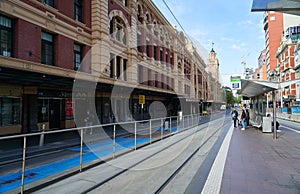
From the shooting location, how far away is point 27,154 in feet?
16.5

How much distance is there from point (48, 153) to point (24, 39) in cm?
994

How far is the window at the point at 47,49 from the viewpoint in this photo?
14.6m

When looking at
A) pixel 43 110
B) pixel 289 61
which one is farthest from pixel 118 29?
pixel 289 61

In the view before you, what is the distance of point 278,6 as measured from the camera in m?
4.29

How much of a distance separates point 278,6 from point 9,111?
45.4 feet

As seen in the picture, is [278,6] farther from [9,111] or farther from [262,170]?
[9,111]

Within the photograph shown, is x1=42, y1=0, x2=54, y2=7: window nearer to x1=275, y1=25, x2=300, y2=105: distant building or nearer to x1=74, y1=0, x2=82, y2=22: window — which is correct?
x1=74, y1=0, x2=82, y2=22: window

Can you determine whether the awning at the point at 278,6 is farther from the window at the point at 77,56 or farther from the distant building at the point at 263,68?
the distant building at the point at 263,68

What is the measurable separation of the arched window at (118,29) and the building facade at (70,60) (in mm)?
19

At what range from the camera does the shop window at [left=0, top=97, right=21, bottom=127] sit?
12.2m

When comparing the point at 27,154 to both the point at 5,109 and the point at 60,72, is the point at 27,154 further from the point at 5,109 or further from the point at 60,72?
the point at 60,72

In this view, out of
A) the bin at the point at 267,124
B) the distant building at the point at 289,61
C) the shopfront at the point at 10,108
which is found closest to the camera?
the shopfront at the point at 10,108

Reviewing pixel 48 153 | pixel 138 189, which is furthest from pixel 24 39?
pixel 138 189

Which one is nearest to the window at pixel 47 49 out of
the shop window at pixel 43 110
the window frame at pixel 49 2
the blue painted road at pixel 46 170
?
the window frame at pixel 49 2
